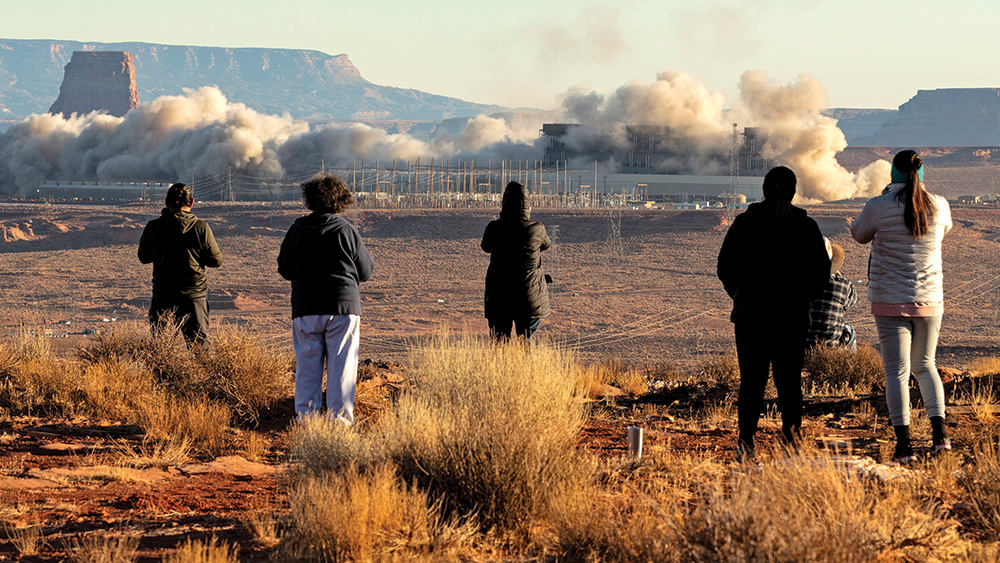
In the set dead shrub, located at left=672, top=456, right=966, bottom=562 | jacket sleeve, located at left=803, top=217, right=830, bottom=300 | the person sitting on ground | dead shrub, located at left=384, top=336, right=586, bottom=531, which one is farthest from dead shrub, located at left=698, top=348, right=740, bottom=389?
dead shrub, located at left=672, top=456, right=966, bottom=562

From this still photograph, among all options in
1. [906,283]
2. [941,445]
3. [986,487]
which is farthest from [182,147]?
[986,487]

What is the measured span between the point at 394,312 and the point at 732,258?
32804mm

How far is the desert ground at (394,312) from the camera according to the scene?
5.22 meters

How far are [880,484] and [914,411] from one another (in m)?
3.16

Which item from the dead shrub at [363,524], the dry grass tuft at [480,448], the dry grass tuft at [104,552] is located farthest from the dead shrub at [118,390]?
the dead shrub at [363,524]

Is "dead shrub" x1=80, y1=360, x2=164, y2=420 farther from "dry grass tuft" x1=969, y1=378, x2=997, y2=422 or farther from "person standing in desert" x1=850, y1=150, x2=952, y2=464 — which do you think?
"dry grass tuft" x1=969, y1=378, x2=997, y2=422

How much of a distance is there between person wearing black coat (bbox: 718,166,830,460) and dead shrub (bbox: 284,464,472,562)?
207 cm

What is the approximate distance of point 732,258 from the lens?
18.3ft

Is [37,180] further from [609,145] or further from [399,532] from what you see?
[399,532]

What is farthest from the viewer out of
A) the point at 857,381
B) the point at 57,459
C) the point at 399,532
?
the point at 857,381

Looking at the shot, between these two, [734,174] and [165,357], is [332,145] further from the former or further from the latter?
[165,357]

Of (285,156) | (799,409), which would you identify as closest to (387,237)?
(285,156)

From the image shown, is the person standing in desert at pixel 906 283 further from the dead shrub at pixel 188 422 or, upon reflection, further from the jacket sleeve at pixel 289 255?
the dead shrub at pixel 188 422

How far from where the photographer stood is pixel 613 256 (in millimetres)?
49625
